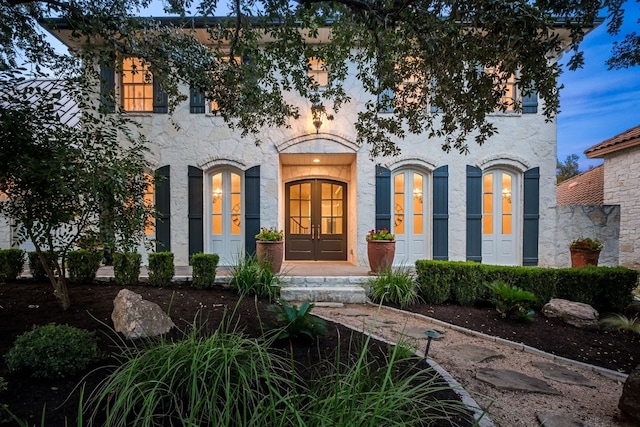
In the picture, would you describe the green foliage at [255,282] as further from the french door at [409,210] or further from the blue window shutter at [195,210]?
the french door at [409,210]

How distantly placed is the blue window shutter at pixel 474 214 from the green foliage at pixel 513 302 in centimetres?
258

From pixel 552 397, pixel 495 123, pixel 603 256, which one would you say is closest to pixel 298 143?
pixel 495 123

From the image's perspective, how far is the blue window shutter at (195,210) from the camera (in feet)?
22.7

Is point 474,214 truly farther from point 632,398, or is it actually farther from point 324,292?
point 632,398

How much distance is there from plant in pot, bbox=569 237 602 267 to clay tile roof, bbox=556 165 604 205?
5.64 meters

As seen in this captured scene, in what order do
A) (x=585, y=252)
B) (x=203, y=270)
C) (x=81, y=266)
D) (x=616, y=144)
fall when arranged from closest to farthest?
(x=81, y=266), (x=203, y=270), (x=585, y=252), (x=616, y=144)

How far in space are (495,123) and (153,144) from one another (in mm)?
7531

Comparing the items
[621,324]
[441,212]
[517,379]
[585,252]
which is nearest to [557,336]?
[621,324]

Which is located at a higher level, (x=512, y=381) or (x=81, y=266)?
(x=81, y=266)

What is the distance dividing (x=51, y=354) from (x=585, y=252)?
7.94 meters

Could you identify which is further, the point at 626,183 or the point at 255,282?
the point at 626,183

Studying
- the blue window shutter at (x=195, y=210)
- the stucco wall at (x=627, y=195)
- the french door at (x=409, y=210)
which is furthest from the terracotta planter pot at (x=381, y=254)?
the stucco wall at (x=627, y=195)

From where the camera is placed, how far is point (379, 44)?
2926 millimetres

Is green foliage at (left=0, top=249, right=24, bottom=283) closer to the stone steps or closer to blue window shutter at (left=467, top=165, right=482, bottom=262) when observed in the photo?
the stone steps
